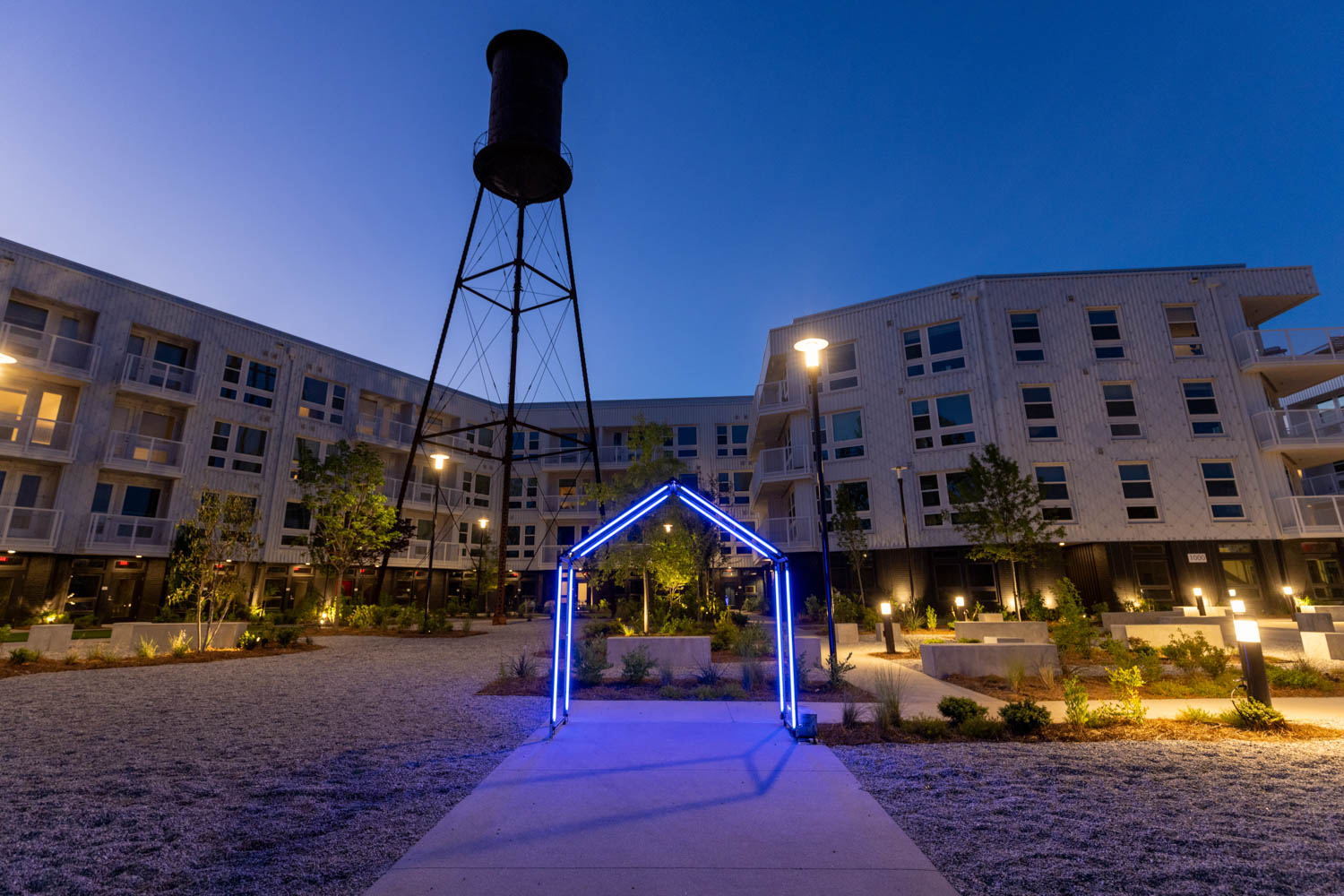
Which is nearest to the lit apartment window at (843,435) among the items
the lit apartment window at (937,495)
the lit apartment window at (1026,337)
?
the lit apartment window at (937,495)

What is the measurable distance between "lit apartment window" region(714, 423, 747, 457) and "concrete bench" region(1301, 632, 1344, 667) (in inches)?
1217

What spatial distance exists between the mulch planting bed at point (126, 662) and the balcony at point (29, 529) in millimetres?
9918

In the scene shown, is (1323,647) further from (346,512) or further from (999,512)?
(346,512)

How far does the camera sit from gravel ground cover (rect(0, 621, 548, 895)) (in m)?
4.09

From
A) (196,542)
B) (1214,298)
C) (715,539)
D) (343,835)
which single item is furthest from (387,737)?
(1214,298)

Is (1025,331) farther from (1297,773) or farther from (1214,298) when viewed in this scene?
(1297,773)

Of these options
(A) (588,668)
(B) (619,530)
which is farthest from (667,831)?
(A) (588,668)

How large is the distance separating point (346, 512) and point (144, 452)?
30.7ft

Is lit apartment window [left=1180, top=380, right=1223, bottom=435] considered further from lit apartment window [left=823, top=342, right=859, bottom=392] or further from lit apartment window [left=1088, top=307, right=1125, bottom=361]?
lit apartment window [left=823, top=342, right=859, bottom=392]

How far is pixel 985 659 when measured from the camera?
12438 mm

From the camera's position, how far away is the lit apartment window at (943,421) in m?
26.7

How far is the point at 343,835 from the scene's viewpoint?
455cm

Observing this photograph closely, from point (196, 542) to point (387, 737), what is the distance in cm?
1140

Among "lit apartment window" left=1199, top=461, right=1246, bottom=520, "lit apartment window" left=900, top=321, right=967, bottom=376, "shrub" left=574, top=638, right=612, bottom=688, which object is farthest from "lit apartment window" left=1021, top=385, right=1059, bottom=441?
"shrub" left=574, top=638, right=612, bottom=688
